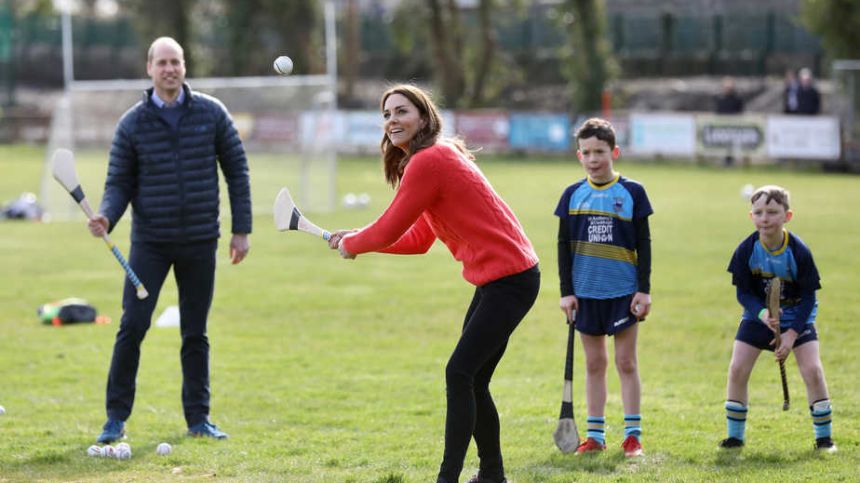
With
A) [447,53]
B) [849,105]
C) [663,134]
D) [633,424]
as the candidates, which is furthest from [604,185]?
[447,53]

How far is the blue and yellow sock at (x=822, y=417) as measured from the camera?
23.2 ft

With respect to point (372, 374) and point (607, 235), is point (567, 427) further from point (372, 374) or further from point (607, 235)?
point (372, 374)

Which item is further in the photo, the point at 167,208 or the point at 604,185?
the point at 167,208

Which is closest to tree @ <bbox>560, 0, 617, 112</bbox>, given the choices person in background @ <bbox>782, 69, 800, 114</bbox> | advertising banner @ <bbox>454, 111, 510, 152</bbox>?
advertising banner @ <bbox>454, 111, 510, 152</bbox>

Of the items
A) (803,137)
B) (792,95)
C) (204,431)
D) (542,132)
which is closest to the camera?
(204,431)

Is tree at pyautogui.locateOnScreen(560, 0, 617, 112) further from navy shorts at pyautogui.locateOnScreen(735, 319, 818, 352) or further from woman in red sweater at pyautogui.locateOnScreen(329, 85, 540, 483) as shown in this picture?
woman in red sweater at pyautogui.locateOnScreen(329, 85, 540, 483)

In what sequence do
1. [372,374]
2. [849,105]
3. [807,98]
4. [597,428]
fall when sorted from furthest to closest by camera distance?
1. [807,98]
2. [849,105]
3. [372,374]
4. [597,428]

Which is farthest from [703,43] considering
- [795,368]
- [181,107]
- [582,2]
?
[181,107]

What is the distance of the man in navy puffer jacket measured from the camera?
24.8ft

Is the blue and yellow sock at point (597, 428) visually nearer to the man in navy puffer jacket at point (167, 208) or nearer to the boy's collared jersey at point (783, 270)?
the boy's collared jersey at point (783, 270)

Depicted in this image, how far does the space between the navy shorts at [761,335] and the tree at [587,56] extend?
3197 cm

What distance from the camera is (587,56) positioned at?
4003 centimetres

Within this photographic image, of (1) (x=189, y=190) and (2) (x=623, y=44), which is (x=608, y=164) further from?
(2) (x=623, y=44)

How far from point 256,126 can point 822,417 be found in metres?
15.8
